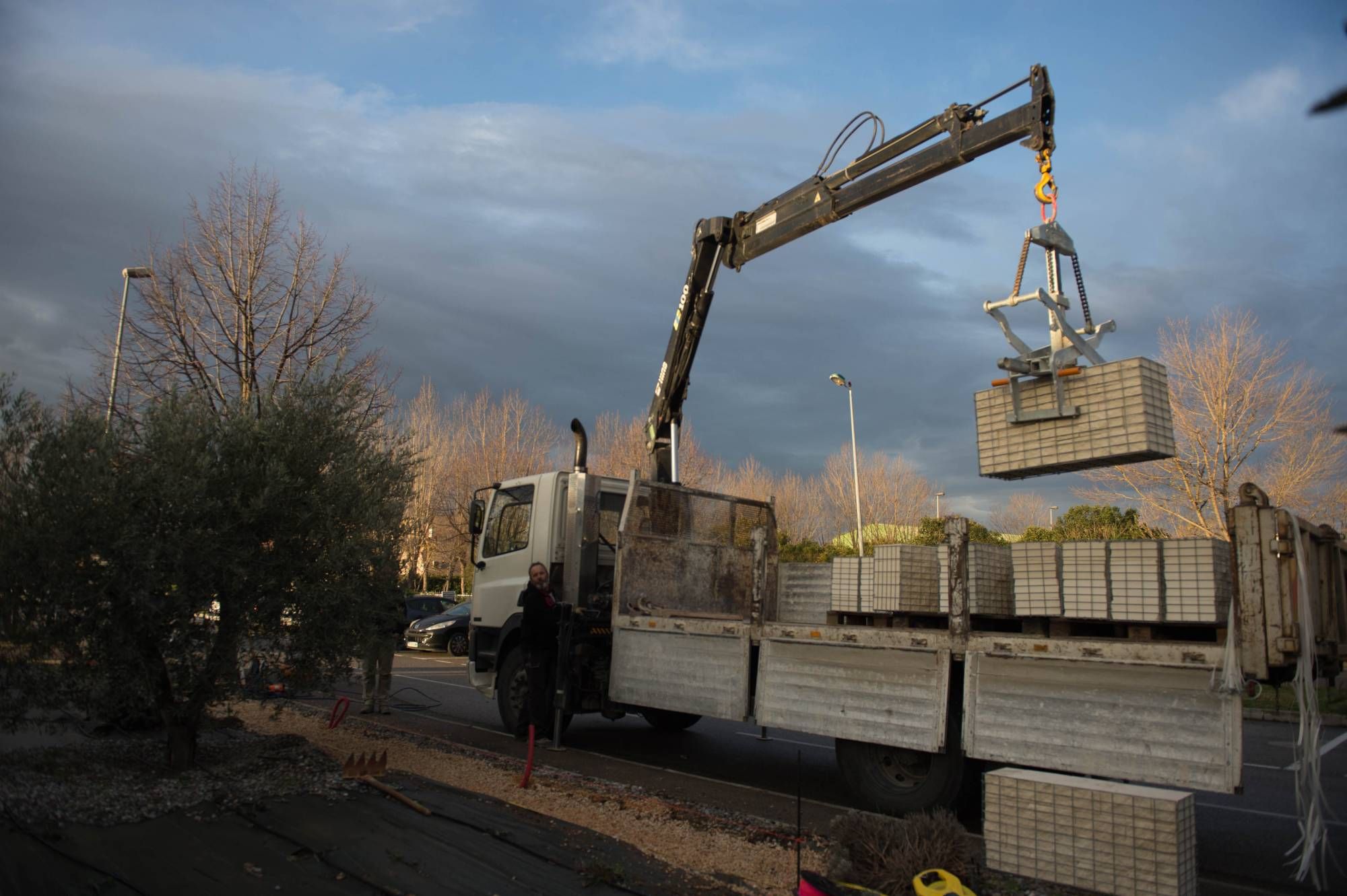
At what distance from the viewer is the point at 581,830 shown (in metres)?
6.02

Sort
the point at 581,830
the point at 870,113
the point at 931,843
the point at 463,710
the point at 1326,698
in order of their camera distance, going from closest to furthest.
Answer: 1. the point at 931,843
2. the point at 581,830
3. the point at 870,113
4. the point at 463,710
5. the point at 1326,698

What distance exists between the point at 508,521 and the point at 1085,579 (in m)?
6.76

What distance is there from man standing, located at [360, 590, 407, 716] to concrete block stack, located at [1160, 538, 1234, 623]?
5.91m

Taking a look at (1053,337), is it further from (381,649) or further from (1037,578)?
(381,649)

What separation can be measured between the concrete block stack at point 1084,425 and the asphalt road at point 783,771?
2541 millimetres

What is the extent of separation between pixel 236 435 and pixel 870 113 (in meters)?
6.58

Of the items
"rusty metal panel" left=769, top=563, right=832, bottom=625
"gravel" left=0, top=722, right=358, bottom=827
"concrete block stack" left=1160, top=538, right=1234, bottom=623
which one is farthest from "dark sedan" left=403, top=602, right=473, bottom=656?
"concrete block stack" left=1160, top=538, right=1234, bottom=623

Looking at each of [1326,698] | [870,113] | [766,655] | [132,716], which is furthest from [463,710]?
[1326,698]

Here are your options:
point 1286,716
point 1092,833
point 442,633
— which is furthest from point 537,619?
point 442,633

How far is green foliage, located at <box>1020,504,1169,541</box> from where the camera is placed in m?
18.8

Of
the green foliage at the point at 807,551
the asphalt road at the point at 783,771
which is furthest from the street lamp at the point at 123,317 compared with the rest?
the green foliage at the point at 807,551

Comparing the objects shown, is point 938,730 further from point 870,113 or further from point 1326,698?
point 1326,698

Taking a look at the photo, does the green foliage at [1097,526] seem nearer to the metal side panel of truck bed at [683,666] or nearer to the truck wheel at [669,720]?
the truck wheel at [669,720]

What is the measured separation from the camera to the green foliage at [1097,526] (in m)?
18.8
